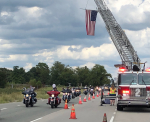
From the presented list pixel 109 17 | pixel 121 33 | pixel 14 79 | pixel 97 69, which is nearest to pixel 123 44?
pixel 121 33

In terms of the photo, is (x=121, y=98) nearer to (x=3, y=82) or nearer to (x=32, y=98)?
(x=32, y=98)

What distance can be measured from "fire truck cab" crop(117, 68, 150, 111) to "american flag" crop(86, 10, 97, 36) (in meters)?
13.4

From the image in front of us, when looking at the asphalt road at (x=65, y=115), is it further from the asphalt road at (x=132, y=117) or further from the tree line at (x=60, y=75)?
the tree line at (x=60, y=75)

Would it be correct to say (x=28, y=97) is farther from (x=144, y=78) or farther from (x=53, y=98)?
(x=144, y=78)

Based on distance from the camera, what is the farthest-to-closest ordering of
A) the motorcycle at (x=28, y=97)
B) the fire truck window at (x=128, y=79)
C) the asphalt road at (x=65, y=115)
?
the motorcycle at (x=28, y=97)
the fire truck window at (x=128, y=79)
the asphalt road at (x=65, y=115)

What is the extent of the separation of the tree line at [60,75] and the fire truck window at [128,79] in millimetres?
105339

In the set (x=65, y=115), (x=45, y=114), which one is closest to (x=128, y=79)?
(x=65, y=115)

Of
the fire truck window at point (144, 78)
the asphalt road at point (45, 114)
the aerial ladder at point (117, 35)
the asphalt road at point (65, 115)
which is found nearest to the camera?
the asphalt road at point (65, 115)

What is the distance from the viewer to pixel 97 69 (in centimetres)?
14400

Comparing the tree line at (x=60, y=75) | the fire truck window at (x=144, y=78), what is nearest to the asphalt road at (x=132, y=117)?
the fire truck window at (x=144, y=78)

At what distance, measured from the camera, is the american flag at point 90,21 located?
3197 centimetres

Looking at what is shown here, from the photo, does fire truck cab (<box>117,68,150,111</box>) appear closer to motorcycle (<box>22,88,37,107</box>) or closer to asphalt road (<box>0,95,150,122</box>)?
asphalt road (<box>0,95,150,122</box>)

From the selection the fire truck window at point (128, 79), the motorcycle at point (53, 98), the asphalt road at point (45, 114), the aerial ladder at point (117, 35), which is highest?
the aerial ladder at point (117, 35)

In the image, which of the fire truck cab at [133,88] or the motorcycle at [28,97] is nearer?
the fire truck cab at [133,88]
